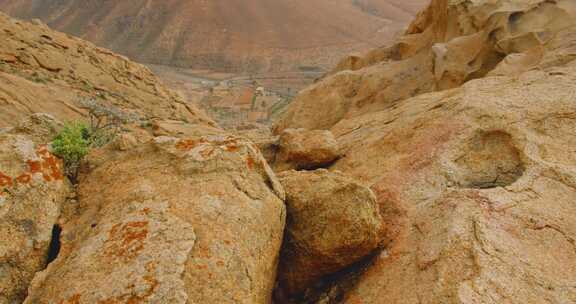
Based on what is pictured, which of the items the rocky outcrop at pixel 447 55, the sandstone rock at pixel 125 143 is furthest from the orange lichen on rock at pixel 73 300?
the rocky outcrop at pixel 447 55

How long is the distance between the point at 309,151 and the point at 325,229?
2596 millimetres

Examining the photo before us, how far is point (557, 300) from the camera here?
305cm

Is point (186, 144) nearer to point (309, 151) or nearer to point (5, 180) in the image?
point (5, 180)

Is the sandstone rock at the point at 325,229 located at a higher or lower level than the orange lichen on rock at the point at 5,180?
lower

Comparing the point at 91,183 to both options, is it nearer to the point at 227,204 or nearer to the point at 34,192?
the point at 34,192

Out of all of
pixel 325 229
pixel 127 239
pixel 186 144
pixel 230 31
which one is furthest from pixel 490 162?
pixel 230 31

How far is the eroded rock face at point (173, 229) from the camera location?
3.09m

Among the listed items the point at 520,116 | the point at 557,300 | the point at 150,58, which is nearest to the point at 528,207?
the point at 557,300

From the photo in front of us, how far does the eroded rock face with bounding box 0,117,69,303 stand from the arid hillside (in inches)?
3070

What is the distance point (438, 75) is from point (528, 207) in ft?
26.5

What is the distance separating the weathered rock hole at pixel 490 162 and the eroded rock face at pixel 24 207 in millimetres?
4665

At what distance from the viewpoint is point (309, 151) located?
6.61 metres

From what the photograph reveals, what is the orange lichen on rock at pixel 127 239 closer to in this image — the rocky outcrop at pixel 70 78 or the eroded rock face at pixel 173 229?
the eroded rock face at pixel 173 229

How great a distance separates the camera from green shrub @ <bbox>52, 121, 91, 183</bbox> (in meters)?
4.41
